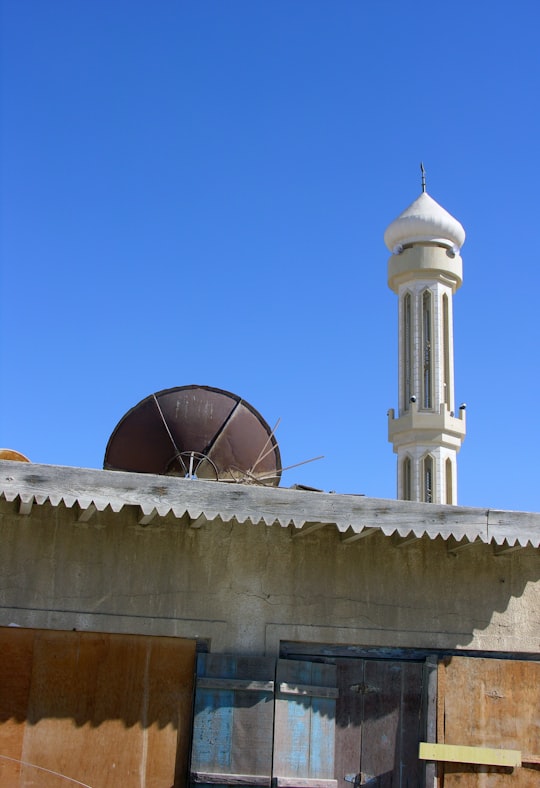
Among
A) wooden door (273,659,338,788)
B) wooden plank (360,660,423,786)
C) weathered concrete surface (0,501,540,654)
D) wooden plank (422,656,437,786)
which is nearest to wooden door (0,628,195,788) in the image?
weathered concrete surface (0,501,540,654)

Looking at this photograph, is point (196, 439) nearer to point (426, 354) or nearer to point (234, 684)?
point (234, 684)

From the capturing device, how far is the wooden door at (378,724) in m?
7.55

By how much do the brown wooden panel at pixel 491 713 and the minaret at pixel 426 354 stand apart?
25.1 m

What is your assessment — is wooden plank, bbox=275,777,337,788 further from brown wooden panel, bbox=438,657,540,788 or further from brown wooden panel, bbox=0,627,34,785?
brown wooden panel, bbox=0,627,34,785

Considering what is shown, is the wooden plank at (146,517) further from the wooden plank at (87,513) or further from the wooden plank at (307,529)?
the wooden plank at (307,529)

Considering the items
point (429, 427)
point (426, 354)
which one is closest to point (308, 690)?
point (429, 427)

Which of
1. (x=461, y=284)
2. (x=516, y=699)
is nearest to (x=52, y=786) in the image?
(x=516, y=699)

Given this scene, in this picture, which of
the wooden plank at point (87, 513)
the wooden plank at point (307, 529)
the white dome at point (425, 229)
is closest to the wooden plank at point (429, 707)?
the wooden plank at point (307, 529)

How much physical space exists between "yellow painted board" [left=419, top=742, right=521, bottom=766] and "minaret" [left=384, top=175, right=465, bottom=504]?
82.9ft

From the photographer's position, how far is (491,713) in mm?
7723

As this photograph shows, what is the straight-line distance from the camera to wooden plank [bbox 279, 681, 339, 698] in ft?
24.1

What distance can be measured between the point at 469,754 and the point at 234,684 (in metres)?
2.01

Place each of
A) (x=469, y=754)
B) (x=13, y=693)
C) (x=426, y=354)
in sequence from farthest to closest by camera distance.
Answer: (x=426, y=354), (x=469, y=754), (x=13, y=693)

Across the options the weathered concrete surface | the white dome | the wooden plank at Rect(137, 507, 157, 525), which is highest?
the white dome
